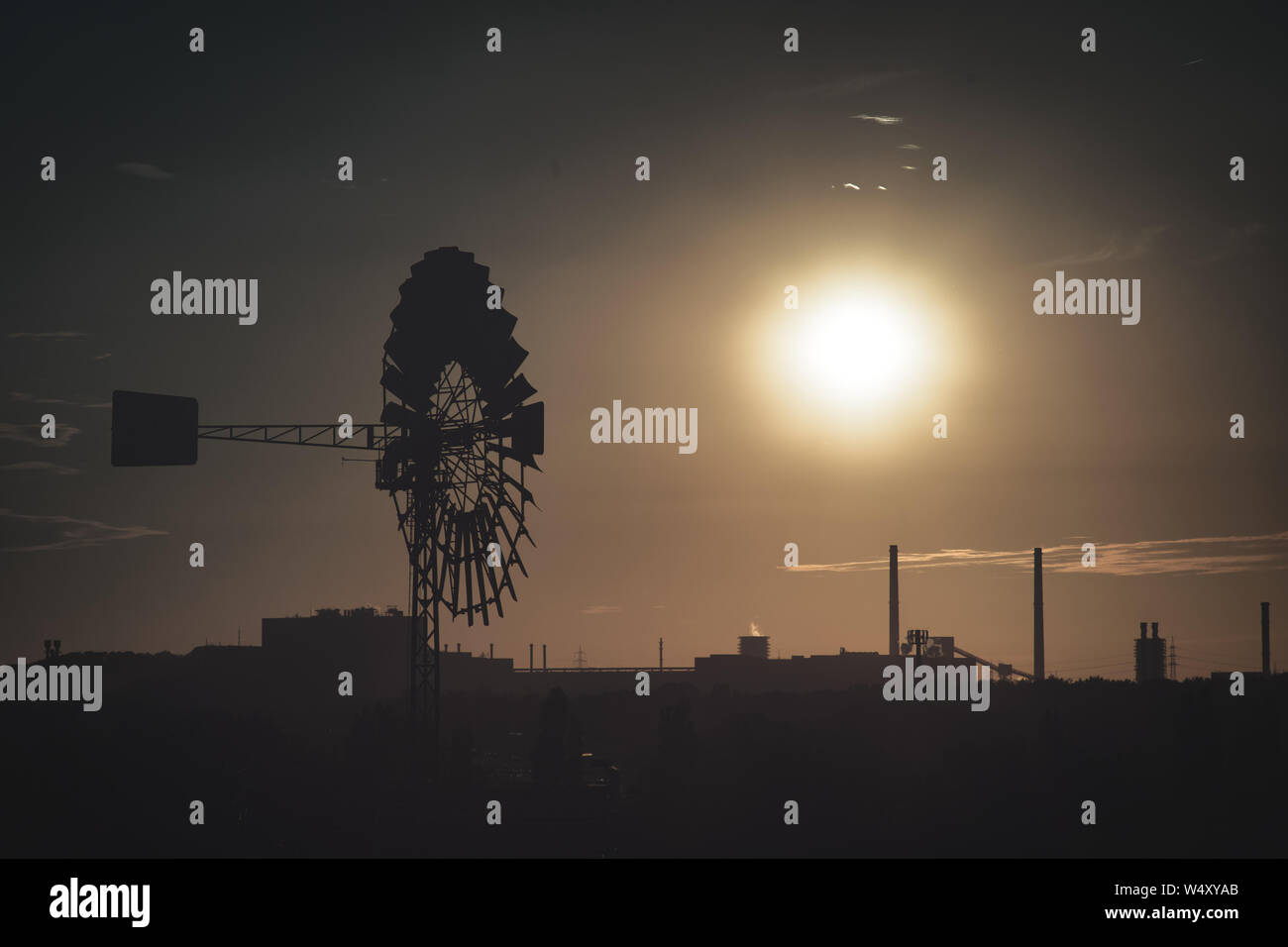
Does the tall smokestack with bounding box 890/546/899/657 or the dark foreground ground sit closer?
the dark foreground ground

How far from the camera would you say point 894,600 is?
138 metres

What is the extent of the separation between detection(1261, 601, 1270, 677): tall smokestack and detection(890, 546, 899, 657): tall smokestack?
32686mm

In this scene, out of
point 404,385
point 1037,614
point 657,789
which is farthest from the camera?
point 1037,614

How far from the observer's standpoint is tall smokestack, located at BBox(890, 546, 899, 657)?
5384 inches

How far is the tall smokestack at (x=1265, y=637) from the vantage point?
427 feet

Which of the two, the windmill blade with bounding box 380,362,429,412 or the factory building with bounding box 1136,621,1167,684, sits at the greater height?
the windmill blade with bounding box 380,362,429,412

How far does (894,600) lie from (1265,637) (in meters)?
33.7

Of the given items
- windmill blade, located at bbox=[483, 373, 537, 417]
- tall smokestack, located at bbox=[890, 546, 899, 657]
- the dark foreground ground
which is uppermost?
windmill blade, located at bbox=[483, 373, 537, 417]

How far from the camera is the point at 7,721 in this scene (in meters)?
77.1

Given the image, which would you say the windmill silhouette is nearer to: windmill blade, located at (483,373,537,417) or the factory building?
windmill blade, located at (483,373,537,417)

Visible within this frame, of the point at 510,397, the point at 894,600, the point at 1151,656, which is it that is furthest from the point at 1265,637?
the point at 510,397

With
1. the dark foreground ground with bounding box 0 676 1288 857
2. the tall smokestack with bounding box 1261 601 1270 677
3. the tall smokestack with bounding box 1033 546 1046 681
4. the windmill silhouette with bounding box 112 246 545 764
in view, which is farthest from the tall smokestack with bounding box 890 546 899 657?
the windmill silhouette with bounding box 112 246 545 764

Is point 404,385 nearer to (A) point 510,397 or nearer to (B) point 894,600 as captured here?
(A) point 510,397
